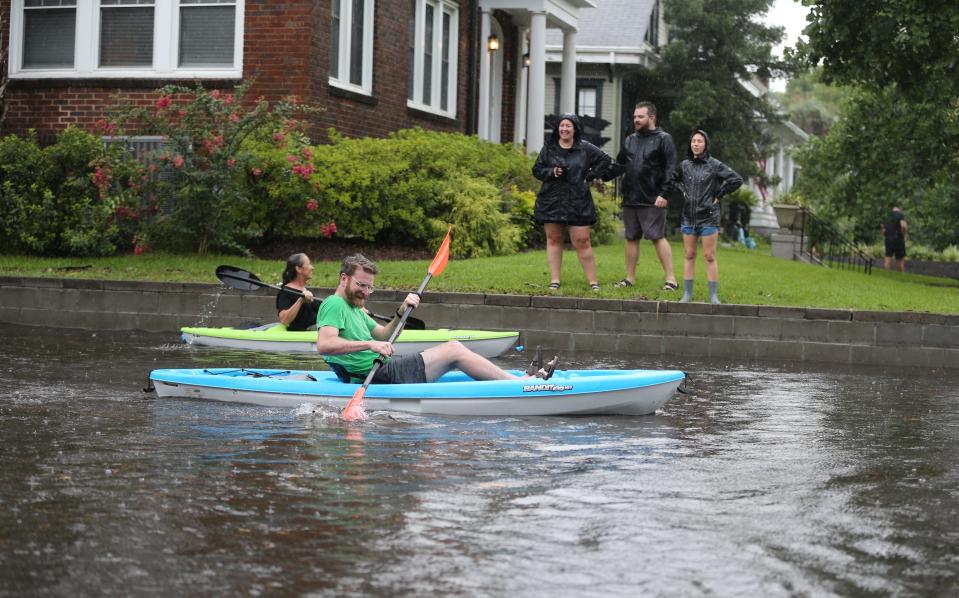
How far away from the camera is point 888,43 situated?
65.1 ft

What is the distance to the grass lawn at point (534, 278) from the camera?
1530cm

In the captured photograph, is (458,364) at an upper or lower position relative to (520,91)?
lower

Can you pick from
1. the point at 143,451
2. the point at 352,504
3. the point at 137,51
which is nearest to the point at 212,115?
the point at 137,51

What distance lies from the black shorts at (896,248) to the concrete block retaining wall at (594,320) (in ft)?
63.1

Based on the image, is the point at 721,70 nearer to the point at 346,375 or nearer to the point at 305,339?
the point at 305,339

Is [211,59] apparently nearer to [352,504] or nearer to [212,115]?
[212,115]

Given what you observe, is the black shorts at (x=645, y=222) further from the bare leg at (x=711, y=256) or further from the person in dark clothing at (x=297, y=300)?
the person in dark clothing at (x=297, y=300)

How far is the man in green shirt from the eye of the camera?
371 inches

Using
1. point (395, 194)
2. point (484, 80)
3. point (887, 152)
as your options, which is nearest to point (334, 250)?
point (395, 194)

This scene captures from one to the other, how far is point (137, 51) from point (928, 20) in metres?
11.3

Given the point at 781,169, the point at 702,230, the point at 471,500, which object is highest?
the point at 781,169

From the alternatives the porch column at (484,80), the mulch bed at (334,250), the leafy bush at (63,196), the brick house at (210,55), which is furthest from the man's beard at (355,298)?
the porch column at (484,80)

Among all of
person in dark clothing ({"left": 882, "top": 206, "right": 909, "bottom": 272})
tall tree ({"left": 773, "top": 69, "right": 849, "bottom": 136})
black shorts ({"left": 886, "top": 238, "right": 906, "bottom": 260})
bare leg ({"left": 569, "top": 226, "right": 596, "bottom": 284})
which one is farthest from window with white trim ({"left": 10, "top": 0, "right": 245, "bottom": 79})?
tall tree ({"left": 773, "top": 69, "right": 849, "bottom": 136})

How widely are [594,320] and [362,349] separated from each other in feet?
17.9
